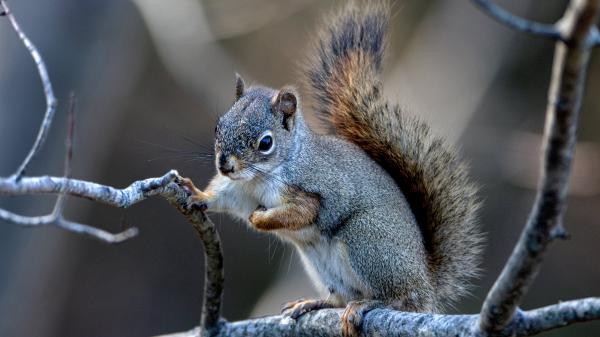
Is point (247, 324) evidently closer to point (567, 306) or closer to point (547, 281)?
point (567, 306)

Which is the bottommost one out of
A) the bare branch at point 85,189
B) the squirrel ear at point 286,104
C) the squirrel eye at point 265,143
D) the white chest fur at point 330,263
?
the white chest fur at point 330,263

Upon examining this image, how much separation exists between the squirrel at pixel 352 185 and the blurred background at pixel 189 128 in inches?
34.9

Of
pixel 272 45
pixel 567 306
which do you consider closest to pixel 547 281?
pixel 272 45

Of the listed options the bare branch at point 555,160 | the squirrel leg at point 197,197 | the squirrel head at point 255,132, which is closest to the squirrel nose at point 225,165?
the squirrel head at point 255,132

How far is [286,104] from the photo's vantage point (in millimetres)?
2684

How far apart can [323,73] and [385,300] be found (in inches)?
32.0

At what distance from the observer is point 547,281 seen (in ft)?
16.2

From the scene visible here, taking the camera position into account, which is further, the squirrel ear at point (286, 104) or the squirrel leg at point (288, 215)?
the squirrel ear at point (286, 104)

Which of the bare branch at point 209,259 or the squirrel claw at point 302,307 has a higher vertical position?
the bare branch at point 209,259

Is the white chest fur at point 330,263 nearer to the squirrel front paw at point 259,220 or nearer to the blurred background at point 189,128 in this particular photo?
the squirrel front paw at point 259,220

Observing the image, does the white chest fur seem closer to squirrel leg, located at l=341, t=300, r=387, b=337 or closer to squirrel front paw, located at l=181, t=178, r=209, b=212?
squirrel leg, located at l=341, t=300, r=387, b=337

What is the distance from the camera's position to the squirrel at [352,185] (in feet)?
8.20

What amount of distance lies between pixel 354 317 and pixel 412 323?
1.14 ft

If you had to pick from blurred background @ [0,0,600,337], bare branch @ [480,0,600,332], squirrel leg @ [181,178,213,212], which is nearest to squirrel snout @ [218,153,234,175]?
squirrel leg @ [181,178,213,212]
